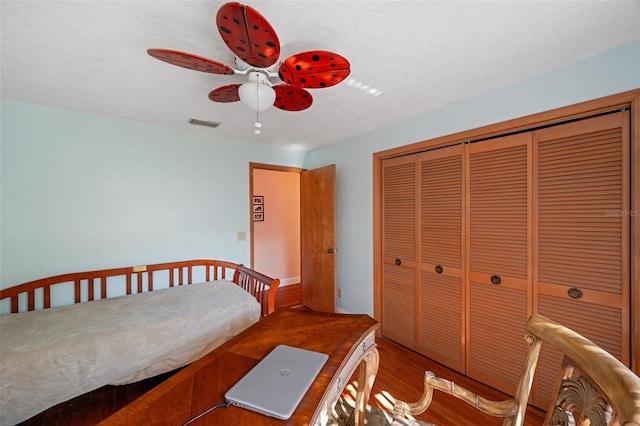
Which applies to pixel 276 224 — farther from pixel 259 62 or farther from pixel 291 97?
pixel 259 62

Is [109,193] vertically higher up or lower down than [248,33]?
lower down

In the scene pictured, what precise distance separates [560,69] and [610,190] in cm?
80

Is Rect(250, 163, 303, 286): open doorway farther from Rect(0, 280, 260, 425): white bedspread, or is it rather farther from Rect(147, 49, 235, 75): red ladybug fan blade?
Rect(147, 49, 235, 75): red ladybug fan blade

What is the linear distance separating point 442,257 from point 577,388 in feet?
4.88

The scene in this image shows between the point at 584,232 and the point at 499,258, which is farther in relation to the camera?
Result: the point at 499,258

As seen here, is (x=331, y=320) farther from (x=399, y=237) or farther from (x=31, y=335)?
(x=31, y=335)

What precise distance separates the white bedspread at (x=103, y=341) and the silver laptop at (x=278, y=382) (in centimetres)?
125

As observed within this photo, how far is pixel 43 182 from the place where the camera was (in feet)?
7.04

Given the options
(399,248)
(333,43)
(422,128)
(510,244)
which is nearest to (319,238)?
(399,248)

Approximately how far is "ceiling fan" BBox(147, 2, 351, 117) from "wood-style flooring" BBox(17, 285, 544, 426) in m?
2.11

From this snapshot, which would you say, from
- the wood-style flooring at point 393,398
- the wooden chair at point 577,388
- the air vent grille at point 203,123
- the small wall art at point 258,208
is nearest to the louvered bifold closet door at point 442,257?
the wood-style flooring at point 393,398

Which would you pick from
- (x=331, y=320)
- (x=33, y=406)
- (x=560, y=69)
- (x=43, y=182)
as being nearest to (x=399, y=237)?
(x=331, y=320)

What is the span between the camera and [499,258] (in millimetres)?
1863

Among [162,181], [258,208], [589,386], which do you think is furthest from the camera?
[258,208]
